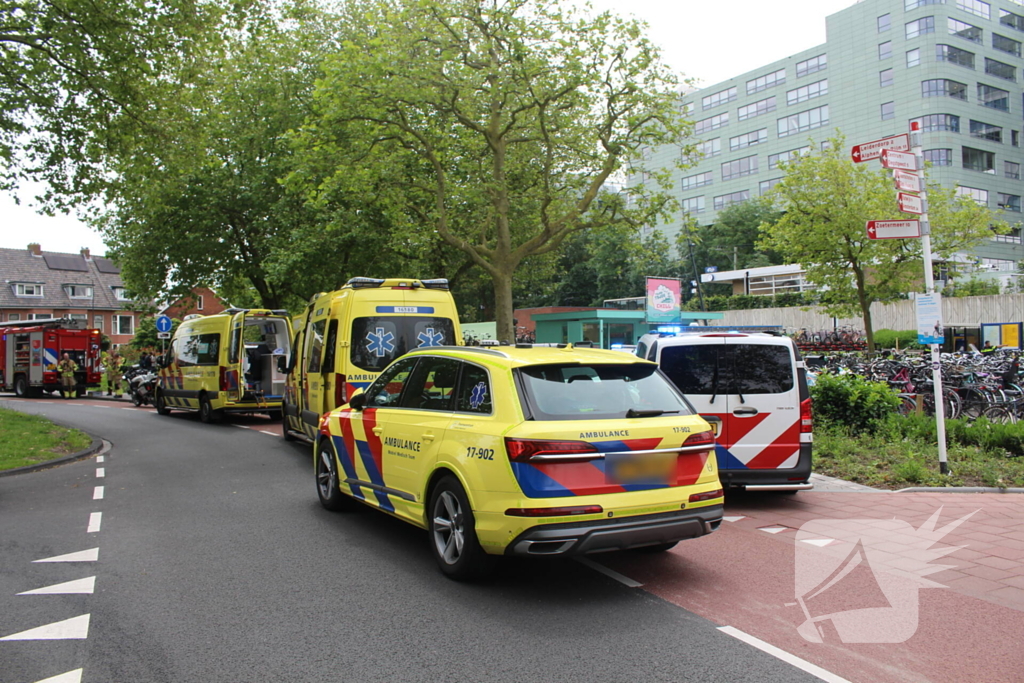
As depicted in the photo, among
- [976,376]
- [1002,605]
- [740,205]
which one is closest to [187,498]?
[1002,605]

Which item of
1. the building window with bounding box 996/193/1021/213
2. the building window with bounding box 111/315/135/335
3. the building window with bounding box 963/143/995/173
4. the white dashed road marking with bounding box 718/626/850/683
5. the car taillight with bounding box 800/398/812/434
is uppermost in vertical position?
the building window with bounding box 963/143/995/173

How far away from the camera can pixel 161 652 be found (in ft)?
13.8

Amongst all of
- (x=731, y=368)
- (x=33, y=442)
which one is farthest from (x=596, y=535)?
(x=33, y=442)

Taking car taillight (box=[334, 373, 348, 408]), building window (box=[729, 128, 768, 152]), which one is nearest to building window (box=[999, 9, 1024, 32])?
building window (box=[729, 128, 768, 152])

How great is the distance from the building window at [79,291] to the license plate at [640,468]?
75437 mm

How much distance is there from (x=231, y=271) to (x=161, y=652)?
938 inches

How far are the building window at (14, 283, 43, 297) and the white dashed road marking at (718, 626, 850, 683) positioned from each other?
75.3 metres

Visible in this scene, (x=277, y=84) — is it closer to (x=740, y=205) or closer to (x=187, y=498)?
(x=187, y=498)

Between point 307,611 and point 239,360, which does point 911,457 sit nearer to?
point 307,611

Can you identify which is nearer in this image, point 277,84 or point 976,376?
point 976,376

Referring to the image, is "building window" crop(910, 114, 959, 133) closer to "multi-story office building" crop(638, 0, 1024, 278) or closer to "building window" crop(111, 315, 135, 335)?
"multi-story office building" crop(638, 0, 1024, 278)

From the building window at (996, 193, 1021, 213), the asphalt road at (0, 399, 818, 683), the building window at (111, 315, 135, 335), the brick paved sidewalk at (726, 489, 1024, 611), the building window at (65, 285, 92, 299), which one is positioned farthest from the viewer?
the building window at (111, 315, 135, 335)

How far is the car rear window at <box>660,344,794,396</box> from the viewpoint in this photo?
26.2 feet

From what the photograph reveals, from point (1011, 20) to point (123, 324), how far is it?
78.1 m
